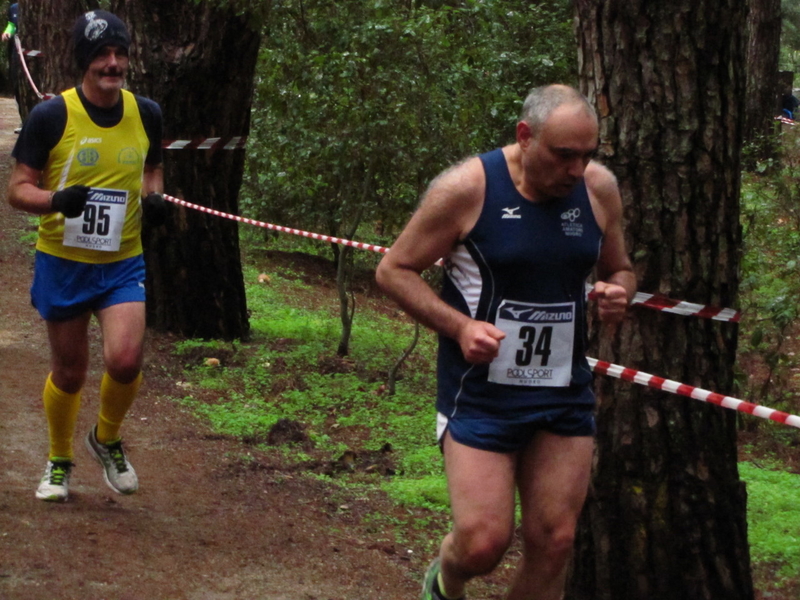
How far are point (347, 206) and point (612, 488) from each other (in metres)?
5.69

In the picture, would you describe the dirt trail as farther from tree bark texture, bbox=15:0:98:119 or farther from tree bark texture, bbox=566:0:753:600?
tree bark texture, bbox=15:0:98:119

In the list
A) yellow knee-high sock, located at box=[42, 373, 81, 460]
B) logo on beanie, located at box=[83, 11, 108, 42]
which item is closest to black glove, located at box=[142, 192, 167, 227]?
logo on beanie, located at box=[83, 11, 108, 42]

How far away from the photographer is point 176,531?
550 centimetres

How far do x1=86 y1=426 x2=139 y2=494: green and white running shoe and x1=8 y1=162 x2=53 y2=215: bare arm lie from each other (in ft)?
4.14

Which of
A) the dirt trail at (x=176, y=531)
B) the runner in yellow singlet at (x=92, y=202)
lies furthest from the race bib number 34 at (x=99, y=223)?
the dirt trail at (x=176, y=531)

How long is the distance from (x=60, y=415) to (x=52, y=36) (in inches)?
293

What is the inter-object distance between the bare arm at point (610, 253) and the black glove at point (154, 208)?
2312 mm

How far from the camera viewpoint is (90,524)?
539 cm

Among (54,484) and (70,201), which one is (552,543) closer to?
(70,201)

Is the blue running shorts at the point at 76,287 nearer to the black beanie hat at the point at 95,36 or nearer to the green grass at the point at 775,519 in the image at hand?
the black beanie hat at the point at 95,36

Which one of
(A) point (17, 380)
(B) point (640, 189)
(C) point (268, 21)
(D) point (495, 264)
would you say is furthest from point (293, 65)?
(D) point (495, 264)

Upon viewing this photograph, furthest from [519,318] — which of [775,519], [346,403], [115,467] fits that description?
[346,403]

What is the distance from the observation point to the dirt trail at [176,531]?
15.8 ft

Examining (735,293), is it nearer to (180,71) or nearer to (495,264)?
(495,264)
